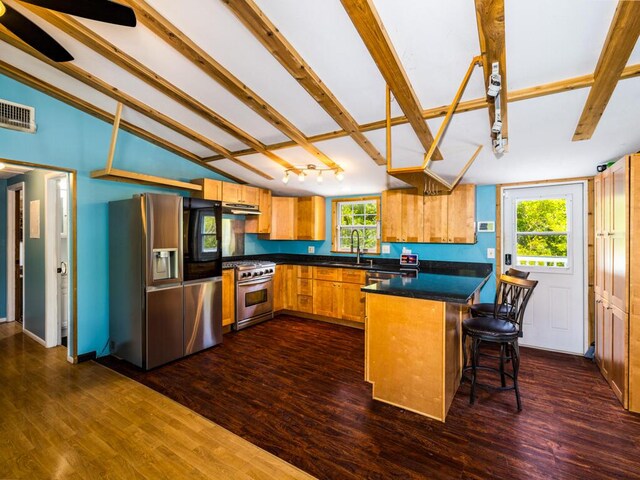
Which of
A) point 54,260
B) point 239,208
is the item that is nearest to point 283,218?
point 239,208

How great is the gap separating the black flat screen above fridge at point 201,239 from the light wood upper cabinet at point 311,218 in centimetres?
185

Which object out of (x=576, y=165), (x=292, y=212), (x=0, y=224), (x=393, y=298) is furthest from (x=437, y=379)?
(x=0, y=224)

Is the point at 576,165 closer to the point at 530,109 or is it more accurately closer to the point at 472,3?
the point at 530,109

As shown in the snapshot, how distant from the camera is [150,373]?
122 inches

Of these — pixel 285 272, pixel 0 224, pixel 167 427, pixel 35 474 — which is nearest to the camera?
pixel 35 474

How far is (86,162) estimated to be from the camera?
339 cm

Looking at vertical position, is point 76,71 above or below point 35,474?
above

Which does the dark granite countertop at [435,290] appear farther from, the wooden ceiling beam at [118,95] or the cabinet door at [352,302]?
the wooden ceiling beam at [118,95]

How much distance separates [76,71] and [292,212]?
3409 mm

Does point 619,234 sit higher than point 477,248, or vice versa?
point 619,234

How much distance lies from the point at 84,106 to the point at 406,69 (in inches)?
133

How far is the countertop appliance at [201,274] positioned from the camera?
3.48 metres

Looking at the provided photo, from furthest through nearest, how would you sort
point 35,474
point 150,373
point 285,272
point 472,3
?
point 285,272 < point 150,373 < point 35,474 < point 472,3

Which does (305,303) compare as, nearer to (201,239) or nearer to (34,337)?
(201,239)
